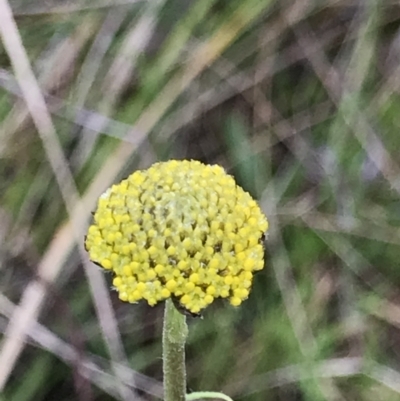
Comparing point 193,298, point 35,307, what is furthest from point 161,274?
point 35,307

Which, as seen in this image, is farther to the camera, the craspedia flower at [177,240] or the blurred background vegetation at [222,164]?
the blurred background vegetation at [222,164]

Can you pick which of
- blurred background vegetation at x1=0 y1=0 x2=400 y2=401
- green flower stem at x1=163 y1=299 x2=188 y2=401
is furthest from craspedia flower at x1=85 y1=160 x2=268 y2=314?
blurred background vegetation at x1=0 y1=0 x2=400 y2=401

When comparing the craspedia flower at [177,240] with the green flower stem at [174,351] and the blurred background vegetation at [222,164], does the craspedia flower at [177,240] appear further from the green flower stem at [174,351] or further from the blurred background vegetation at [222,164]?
the blurred background vegetation at [222,164]

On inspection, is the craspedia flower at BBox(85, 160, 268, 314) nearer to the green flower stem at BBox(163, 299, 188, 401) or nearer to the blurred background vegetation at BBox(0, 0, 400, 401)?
the green flower stem at BBox(163, 299, 188, 401)

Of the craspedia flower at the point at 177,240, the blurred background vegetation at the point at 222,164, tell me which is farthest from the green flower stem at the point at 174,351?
the blurred background vegetation at the point at 222,164

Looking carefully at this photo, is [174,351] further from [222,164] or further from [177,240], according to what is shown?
[222,164]

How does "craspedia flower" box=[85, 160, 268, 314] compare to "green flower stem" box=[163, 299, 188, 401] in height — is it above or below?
above
